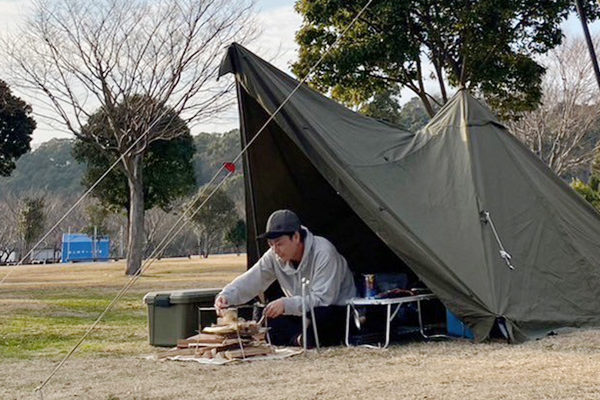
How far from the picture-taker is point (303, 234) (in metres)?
6.28

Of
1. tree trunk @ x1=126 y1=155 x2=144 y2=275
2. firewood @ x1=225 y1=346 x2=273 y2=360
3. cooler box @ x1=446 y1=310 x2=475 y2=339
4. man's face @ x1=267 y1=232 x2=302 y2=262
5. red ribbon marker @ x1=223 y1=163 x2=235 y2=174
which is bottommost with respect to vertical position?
firewood @ x1=225 y1=346 x2=273 y2=360

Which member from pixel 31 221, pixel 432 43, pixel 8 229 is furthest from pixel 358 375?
pixel 8 229

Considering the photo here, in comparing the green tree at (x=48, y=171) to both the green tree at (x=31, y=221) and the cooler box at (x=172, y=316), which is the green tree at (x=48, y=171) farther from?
the cooler box at (x=172, y=316)

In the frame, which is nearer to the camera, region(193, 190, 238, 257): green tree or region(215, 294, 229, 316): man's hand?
region(215, 294, 229, 316): man's hand

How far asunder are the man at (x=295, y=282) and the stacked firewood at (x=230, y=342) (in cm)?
16

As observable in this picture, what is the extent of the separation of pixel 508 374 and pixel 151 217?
49.2 meters

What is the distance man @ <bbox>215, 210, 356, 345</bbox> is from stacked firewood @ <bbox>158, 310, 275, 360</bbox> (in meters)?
0.16

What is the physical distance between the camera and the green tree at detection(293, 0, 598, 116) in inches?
625

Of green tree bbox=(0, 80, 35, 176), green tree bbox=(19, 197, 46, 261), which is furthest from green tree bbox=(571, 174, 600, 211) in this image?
green tree bbox=(19, 197, 46, 261)

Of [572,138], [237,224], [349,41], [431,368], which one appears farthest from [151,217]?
[431,368]

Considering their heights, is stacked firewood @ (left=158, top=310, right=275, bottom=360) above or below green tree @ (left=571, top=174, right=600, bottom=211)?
below

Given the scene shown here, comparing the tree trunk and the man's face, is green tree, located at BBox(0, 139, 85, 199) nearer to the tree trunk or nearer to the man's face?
the tree trunk

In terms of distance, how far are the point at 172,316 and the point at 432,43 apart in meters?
11.2

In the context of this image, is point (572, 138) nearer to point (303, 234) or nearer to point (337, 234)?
point (337, 234)
